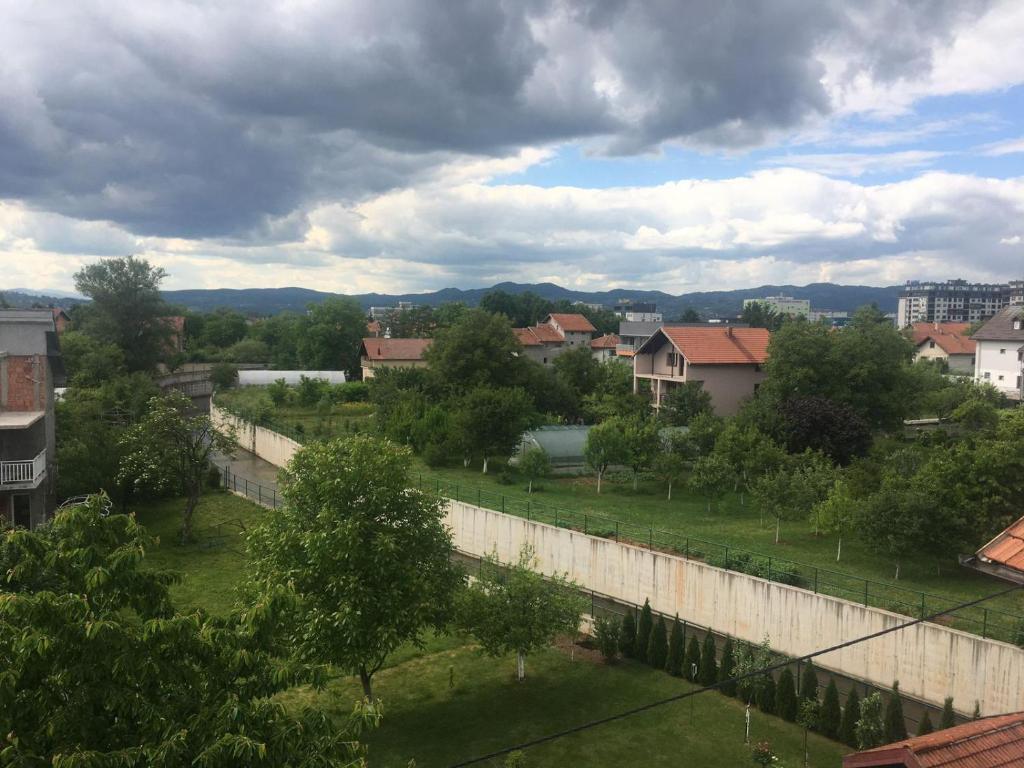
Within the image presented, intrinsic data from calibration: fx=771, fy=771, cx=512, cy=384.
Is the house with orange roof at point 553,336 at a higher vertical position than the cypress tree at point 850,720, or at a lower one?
higher

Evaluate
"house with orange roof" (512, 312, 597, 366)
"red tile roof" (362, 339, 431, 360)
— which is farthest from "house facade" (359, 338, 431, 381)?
"house with orange roof" (512, 312, 597, 366)

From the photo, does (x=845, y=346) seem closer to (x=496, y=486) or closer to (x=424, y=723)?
(x=496, y=486)

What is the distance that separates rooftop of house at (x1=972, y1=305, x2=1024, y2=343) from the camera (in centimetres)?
5691

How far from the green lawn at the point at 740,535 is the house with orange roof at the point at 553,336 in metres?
47.1

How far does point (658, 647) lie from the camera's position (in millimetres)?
19594

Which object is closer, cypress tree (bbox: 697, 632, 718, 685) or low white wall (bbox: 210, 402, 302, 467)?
cypress tree (bbox: 697, 632, 718, 685)

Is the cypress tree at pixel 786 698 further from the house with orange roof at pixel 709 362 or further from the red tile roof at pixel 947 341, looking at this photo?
the red tile roof at pixel 947 341

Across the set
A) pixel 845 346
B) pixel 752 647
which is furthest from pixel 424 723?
pixel 845 346

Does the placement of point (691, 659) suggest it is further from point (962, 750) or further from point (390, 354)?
point (390, 354)

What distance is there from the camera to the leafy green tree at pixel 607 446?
111ft

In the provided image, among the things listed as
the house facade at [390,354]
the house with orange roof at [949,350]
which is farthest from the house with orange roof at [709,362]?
the house with orange roof at [949,350]

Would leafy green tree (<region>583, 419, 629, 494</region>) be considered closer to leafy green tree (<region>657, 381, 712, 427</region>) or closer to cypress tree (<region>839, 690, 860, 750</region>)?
leafy green tree (<region>657, 381, 712, 427</region>)

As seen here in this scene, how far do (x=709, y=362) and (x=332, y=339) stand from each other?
49.1 meters

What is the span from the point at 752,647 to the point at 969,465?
30.1 ft
